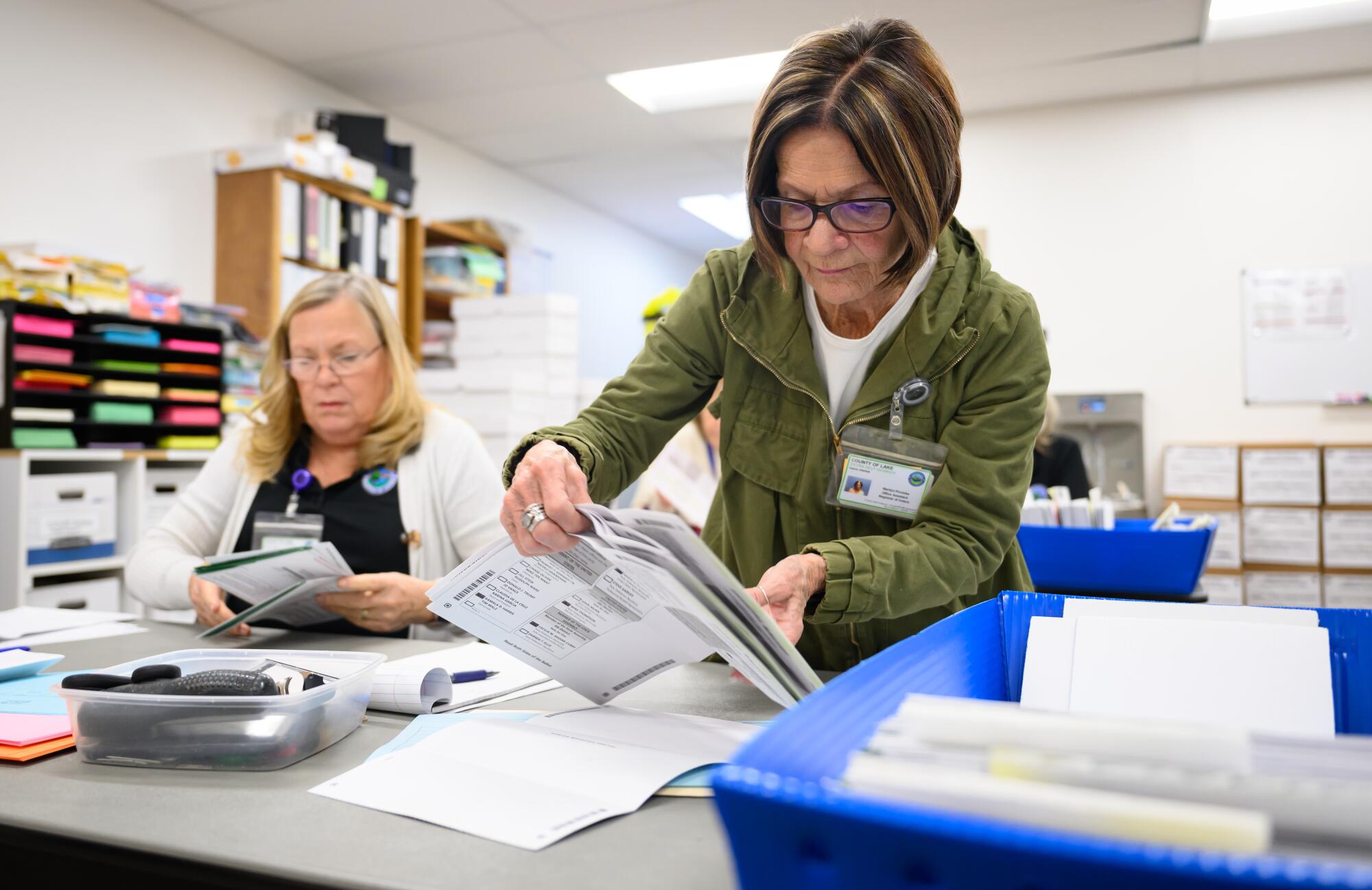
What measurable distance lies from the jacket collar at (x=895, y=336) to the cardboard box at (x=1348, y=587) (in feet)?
14.5

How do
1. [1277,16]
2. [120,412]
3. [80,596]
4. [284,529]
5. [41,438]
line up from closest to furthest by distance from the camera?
[284,529]
[41,438]
[80,596]
[120,412]
[1277,16]

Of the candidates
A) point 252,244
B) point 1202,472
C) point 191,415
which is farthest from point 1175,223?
point 191,415

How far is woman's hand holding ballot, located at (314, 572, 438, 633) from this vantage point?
1.59 metres

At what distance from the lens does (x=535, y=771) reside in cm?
79

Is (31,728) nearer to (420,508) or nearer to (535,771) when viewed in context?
(535,771)

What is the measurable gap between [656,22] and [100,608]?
3.07 m

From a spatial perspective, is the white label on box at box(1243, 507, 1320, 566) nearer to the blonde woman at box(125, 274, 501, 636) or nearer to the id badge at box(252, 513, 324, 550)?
the blonde woman at box(125, 274, 501, 636)

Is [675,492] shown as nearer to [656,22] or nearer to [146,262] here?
[656,22]

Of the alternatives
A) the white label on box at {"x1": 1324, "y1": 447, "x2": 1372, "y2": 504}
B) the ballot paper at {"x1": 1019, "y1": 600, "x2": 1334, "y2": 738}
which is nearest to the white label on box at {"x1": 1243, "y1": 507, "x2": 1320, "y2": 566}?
the white label on box at {"x1": 1324, "y1": 447, "x2": 1372, "y2": 504}

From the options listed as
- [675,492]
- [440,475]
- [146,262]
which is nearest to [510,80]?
[146,262]

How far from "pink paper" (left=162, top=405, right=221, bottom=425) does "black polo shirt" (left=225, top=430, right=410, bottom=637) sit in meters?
1.87

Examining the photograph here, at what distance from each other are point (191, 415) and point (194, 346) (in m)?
0.26

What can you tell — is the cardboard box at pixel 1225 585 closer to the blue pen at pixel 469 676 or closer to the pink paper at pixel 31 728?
the blue pen at pixel 469 676

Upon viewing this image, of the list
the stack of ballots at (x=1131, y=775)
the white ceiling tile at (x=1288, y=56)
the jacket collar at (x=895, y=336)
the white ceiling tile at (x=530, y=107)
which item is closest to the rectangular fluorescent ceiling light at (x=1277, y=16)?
the white ceiling tile at (x=1288, y=56)
